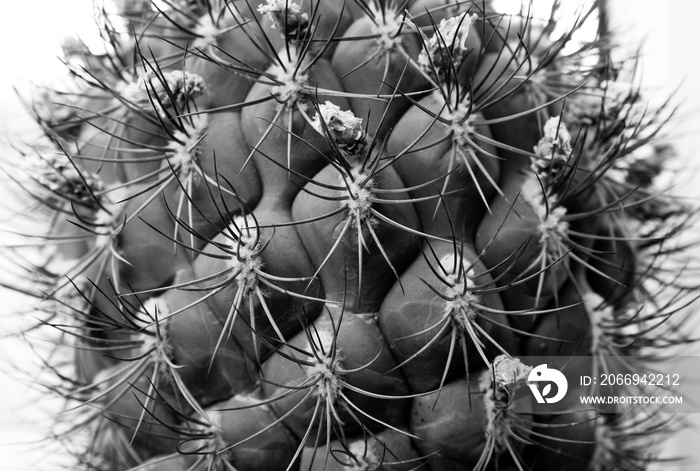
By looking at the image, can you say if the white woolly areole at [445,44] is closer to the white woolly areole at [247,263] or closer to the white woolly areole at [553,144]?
the white woolly areole at [553,144]

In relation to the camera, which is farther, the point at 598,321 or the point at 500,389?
the point at 598,321

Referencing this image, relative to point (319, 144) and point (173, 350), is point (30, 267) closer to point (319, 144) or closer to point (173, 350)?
point (173, 350)

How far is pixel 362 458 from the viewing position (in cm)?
65

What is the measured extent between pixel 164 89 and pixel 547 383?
447 mm

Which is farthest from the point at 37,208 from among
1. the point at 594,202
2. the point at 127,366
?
the point at 594,202

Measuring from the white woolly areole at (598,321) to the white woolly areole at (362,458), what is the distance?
0.27m

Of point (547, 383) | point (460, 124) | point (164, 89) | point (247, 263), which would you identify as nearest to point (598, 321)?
point (547, 383)

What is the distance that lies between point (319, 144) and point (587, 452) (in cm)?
43

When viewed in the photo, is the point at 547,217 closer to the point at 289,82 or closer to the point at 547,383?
the point at 547,383

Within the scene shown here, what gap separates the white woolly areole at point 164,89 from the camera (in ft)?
2.24

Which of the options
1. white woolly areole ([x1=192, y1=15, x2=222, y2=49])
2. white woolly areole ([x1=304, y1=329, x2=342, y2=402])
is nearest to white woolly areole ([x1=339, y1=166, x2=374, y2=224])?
white woolly areole ([x1=304, y1=329, x2=342, y2=402])

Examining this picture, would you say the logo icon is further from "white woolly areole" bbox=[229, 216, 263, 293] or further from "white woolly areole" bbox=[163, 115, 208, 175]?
"white woolly areole" bbox=[163, 115, 208, 175]

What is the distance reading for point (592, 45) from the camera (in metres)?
0.84

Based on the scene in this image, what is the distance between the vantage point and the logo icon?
69 centimetres
